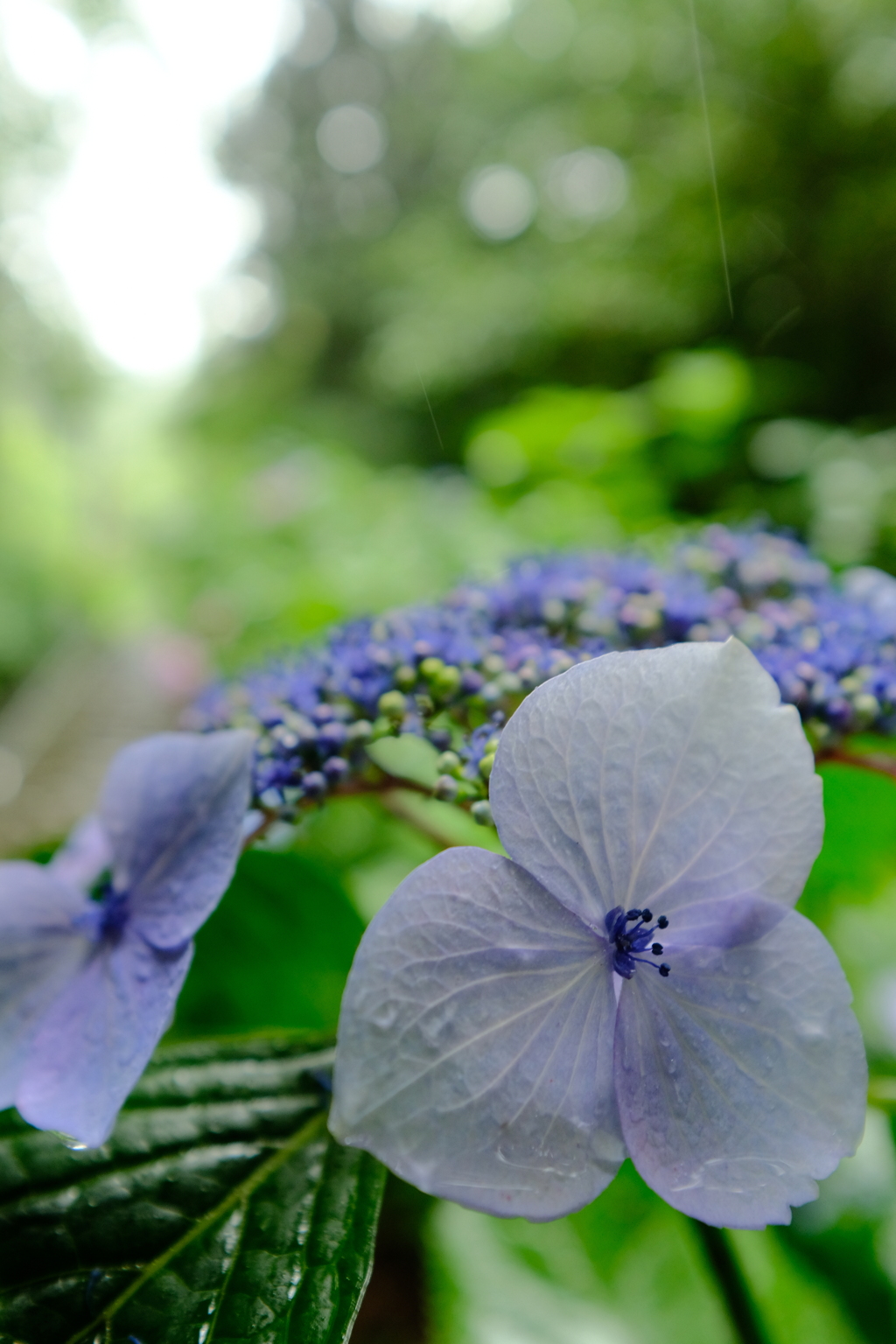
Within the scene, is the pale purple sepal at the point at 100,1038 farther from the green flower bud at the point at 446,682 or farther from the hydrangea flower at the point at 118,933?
the green flower bud at the point at 446,682

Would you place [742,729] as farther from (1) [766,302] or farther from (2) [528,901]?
(1) [766,302]

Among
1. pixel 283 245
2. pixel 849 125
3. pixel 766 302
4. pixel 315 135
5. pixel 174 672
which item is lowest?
pixel 174 672

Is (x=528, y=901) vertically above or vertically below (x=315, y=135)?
below

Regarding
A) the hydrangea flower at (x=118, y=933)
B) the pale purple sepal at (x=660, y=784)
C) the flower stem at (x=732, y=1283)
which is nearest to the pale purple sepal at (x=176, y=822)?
the hydrangea flower at (x=118, y=933)

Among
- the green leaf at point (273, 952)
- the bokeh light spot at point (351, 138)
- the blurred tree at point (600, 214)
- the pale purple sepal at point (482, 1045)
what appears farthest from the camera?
the bokeh light spot at point (351, 138)

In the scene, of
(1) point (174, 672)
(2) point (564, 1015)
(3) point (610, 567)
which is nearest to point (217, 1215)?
(2) point (564, 1015)

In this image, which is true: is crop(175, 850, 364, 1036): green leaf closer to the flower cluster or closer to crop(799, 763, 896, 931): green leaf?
the flower cluster

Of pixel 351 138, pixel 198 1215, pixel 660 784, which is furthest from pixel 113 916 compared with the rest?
pixel 351 138
